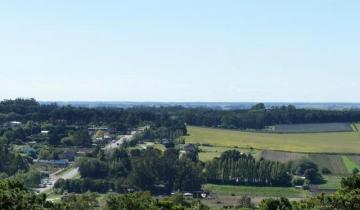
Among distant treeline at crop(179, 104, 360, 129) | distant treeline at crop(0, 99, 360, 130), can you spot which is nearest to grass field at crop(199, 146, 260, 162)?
distant treeline at crop(0, 99, 360, 130)

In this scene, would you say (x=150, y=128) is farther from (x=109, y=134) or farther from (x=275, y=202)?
(x=275, y=202)

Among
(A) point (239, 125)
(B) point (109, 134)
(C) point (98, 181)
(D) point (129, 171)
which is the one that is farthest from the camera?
(A) point (239, 125)

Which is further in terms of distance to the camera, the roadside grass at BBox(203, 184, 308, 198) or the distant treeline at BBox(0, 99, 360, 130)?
the distant treeline at BBox(0, 99, 360, 130)

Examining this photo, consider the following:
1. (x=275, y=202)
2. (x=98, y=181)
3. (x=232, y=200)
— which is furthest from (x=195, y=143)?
(x=275, y=202)

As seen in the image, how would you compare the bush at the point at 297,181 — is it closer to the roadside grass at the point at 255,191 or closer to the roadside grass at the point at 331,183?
the roadside grass at the point at 255,191

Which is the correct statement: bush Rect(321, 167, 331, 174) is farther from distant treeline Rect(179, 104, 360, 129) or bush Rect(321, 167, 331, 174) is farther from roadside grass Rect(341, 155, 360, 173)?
distant treeline Rect(179, 104, 360, 129)

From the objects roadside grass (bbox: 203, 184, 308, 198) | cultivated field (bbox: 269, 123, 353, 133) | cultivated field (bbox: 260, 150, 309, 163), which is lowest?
roadside grass (bbox: 203, 184, 308, 198)

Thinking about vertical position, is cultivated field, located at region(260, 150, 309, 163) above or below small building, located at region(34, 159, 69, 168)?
above

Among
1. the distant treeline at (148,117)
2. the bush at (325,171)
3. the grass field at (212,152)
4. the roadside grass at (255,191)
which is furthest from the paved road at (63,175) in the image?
the distant treeline at (148,117)
